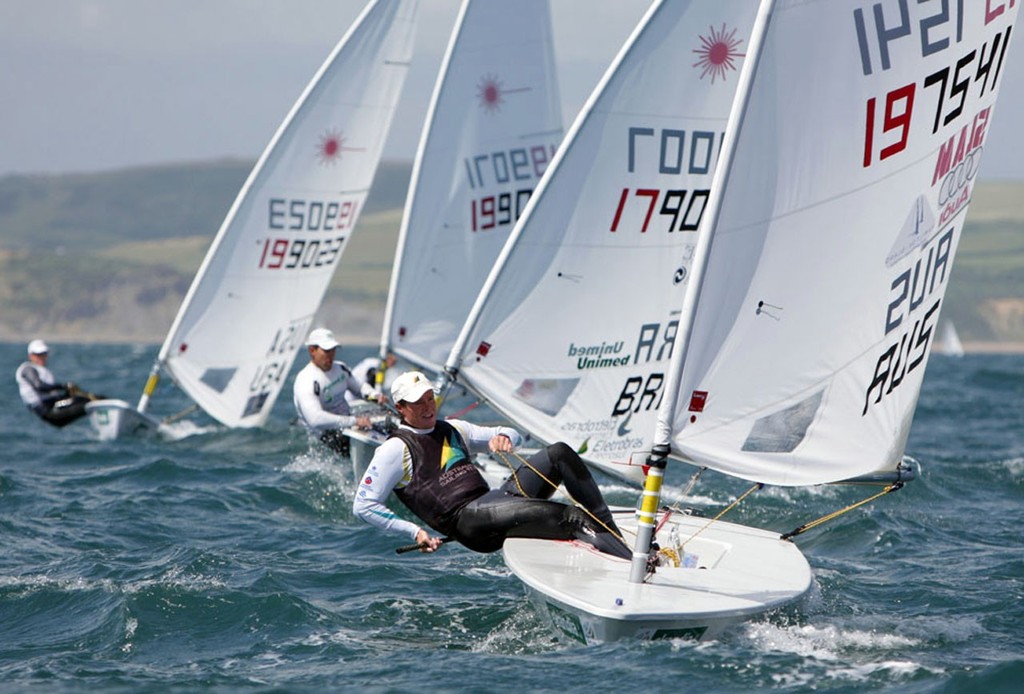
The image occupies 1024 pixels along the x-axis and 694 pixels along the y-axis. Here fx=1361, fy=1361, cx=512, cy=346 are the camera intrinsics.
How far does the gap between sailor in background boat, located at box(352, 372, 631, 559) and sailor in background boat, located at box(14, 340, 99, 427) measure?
10.3 metres

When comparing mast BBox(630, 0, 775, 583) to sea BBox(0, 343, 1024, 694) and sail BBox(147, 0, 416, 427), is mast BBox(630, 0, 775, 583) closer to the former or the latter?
sea BBox(0, 343, 1024, 694)

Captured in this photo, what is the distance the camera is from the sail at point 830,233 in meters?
7.32

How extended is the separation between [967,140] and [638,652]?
380cm

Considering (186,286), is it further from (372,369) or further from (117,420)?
(372,369)

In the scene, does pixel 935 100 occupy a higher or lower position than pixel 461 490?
higher

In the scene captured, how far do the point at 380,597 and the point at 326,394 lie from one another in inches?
173

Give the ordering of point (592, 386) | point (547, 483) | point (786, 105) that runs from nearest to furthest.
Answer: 1. point (786, 105)
2. point (547, 483)
3. point (592, 386)

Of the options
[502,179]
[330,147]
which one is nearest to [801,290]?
[502,179]

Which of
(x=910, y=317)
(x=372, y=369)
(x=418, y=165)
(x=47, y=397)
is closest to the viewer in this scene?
(x=910, y=317)

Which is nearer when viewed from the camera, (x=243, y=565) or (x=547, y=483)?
(x=547, y=483)

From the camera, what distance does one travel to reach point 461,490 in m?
7.92

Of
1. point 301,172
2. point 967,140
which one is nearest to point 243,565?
point 967,140

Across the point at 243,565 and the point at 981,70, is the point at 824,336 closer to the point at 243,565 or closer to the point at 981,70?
the point at 981,70

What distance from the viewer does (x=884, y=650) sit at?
7.05m
